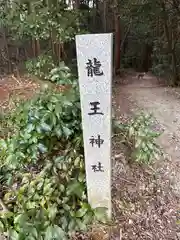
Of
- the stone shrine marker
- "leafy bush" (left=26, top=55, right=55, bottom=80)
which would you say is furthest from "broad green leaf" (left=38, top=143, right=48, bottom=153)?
"leafy bush" (left=26, top=55, right=55, bottom=80)

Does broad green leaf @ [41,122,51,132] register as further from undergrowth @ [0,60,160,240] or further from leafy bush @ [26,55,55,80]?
leafy bush @ [26,55,55,80]

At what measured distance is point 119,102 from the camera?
18.8ft

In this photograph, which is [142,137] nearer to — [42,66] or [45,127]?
[45,127]

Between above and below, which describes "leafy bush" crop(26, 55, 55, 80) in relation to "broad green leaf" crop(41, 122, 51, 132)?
above

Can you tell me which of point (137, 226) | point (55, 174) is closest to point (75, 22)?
point (55, 174)

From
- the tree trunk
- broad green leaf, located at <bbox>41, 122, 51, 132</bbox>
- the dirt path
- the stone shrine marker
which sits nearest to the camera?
the stone shrine marker

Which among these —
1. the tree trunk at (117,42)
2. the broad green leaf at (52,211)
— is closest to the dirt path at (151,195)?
the broad green leaf at (52,211)

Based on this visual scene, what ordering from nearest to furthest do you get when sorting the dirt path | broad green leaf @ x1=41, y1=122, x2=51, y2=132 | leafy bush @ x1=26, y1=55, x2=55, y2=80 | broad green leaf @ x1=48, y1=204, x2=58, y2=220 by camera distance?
broad green leaf @ x1=48, y1=204, x2=58, y2=220 < broad green leaf @ x1=41, y1=122, x2=51, y2=132 < the dirt path < leafy bush @ x1=26, y1=55, x2=55, y2=80

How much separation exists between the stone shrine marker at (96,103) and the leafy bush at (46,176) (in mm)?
234

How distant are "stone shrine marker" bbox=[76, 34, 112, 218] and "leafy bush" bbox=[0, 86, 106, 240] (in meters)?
0.23

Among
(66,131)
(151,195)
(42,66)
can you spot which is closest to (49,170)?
(66,131)

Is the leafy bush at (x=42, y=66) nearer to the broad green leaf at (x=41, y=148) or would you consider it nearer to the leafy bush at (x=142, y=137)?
the leafy bush at (x=142, y=137)

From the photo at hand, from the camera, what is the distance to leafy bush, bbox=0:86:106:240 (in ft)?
7.39

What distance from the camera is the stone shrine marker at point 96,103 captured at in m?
1.91
